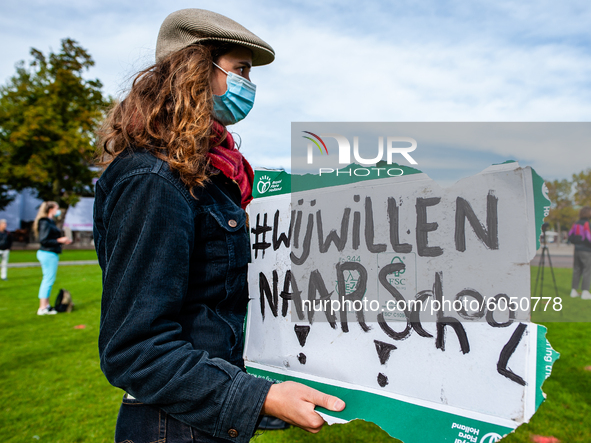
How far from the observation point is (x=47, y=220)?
820 centimetres

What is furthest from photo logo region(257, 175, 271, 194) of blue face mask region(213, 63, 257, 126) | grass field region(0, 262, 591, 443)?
grass field region(0, 262, 591, 443)

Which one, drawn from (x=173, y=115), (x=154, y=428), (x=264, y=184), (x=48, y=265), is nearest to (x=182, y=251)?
(x=173, y=115)

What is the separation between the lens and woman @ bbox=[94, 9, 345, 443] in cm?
107

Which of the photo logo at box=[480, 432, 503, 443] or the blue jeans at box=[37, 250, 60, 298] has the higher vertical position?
the blue jeans at box=[37, 250, 60, 298]

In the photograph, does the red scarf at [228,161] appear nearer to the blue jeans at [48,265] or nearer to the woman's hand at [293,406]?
the woman's hand at [293,406]

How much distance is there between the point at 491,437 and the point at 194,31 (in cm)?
166

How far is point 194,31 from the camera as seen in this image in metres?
1.42

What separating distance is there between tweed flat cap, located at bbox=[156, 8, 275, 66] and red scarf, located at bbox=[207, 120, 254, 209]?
0.96ft

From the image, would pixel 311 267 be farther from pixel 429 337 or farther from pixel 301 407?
pixel 301 407

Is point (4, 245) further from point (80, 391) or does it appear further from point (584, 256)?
point (584, 256)

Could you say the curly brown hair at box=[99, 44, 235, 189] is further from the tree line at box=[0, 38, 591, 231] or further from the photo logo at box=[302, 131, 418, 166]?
the tree line at box=[0, 38, 591, 231]

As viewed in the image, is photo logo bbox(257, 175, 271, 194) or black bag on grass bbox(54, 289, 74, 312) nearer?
photo logo bbox(257, 175, 271, 194)

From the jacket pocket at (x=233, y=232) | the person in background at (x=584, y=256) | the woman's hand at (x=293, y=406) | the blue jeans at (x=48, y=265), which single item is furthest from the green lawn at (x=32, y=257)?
the woman's hand at (x=293, y=406)

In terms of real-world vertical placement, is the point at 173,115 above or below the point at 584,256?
above
